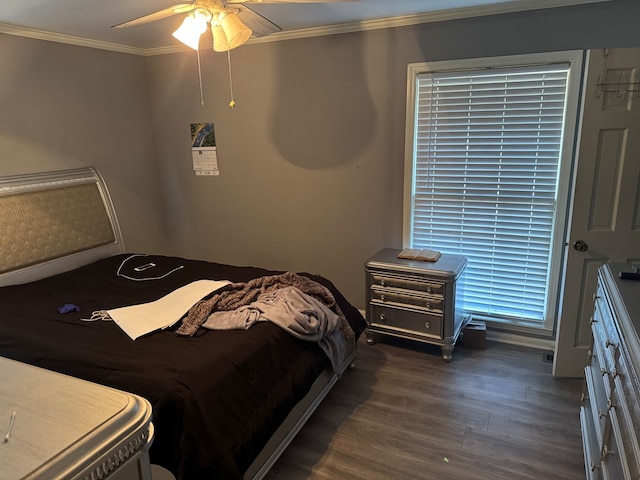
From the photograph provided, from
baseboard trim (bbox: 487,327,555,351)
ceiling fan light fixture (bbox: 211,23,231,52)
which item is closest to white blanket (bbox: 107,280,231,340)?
ceiling fan light fixture (bbox: 211,23,231,52)

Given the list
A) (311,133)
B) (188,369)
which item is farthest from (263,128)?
(188,369)

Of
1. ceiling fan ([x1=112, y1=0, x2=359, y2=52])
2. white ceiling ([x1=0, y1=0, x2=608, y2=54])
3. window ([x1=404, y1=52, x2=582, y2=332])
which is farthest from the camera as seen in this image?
window ([x1=404, y1=52, x2=582, y2=332])

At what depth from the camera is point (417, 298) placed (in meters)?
3.22

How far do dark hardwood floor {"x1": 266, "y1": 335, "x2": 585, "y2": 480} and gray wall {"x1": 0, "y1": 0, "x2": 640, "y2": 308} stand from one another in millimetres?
1073

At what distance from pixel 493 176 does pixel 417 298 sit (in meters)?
1.07

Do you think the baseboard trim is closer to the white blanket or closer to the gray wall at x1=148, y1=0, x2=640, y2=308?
the gray wall at x1=148, y1=0, x2=640, y2=308

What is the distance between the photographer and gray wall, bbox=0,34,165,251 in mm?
3289

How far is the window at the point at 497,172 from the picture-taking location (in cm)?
303

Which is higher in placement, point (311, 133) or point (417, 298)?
point (311, 133)

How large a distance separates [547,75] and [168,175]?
3481 mm

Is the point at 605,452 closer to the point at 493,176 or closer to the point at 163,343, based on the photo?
the point at 163,343

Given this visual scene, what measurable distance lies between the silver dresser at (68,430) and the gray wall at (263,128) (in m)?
2.90

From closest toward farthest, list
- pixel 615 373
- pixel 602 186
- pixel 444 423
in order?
pixel 615 373
pixel 444 423
pixel 602 186

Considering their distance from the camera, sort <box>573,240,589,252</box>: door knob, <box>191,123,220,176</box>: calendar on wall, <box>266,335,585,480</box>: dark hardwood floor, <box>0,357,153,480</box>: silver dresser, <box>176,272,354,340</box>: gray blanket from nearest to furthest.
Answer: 1. <box>0,357,153,480</box>: silver dresser
2. <box>266,335,585,480</box>: dark hardwood floor
3. <box>176,272,354,340</box>: gray blanket
4. <box>573,240,589,252</box>: door knob
5. <box>191,123,220,176</box>: calendar on wall
